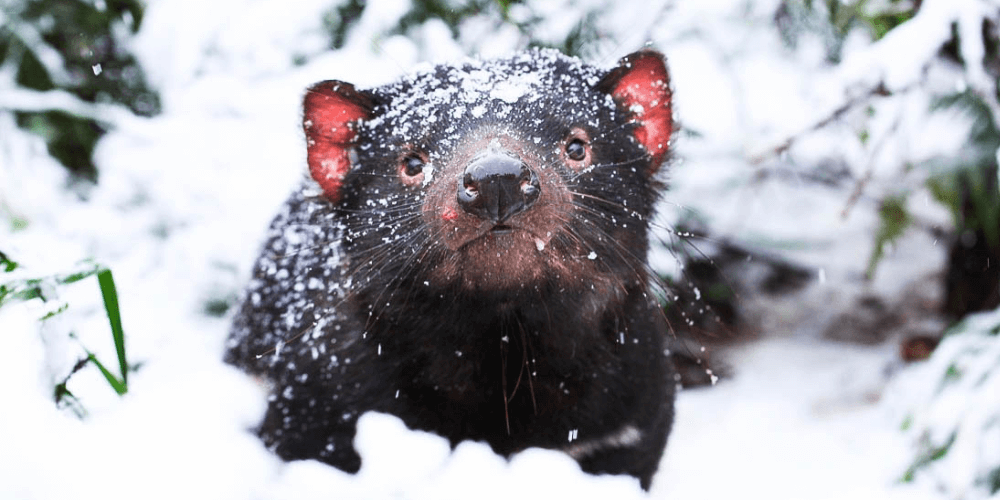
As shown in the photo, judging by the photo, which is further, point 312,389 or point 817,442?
point 817,442

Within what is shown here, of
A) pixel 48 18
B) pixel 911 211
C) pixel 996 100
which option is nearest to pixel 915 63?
pixel 996 100

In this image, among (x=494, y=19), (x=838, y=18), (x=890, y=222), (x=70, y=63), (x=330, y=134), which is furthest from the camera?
(x=70, y=63)

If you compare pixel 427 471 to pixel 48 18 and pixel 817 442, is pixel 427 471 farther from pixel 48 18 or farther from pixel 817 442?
pixel 48 18

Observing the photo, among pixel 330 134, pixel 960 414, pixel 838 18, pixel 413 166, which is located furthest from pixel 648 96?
pixel 960 414

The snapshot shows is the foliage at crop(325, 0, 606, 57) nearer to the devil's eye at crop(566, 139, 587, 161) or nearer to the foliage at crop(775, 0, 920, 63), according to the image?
the foliage at crop(775, 0, 920, 63)

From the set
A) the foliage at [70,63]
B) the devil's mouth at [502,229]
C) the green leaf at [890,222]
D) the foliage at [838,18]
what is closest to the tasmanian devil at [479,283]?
the devil's mouth at [502,229]

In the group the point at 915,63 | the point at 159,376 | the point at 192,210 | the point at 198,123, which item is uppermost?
the point at 198,123

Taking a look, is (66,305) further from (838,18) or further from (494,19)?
(838,18)
